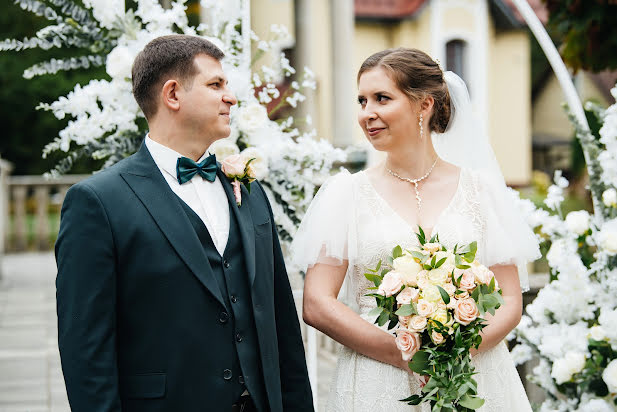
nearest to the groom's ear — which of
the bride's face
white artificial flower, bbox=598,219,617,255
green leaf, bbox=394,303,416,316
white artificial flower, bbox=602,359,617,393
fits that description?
the bride's face

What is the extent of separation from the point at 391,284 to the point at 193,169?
28.2 inches

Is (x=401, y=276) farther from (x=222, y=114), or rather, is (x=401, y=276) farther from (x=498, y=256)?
(x=222, y=114)

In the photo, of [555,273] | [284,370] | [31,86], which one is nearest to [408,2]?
[31,86]

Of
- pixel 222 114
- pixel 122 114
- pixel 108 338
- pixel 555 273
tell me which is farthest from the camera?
pixel 555 273

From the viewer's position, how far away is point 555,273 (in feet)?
14.4

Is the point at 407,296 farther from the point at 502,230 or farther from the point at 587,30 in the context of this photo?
the point at 587,30

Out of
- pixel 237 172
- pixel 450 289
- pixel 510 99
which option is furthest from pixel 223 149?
pixel 510 99

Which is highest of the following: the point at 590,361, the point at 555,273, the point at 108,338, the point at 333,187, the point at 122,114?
the point at 122,114

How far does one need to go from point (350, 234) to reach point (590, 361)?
5.59 ft

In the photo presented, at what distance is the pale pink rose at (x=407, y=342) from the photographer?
8.67ft

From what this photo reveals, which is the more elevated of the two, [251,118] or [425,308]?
[251,118]

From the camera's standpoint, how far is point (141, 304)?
2.46m

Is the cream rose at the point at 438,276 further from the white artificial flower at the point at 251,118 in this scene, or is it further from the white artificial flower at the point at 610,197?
the white artificial flower at the point at 610,197

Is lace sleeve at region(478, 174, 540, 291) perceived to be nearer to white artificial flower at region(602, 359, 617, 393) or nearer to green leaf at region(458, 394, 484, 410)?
green leaf at region(458, 394, 484, 410)
